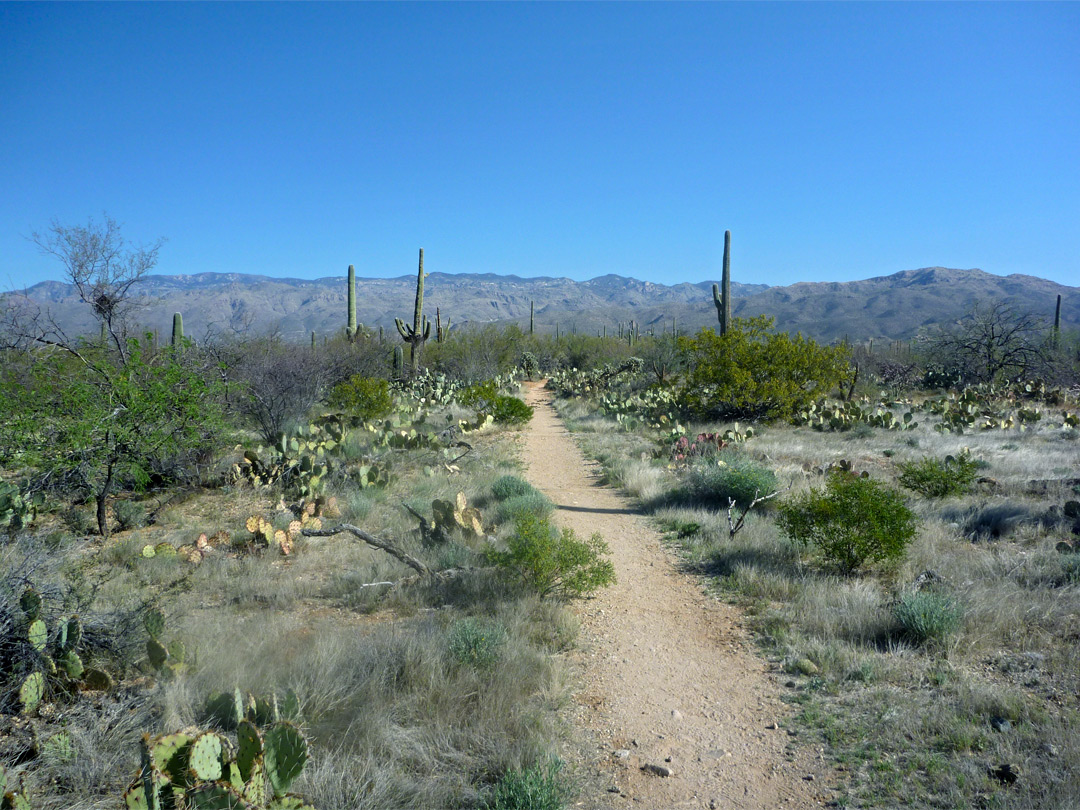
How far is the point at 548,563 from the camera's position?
6.04 metres

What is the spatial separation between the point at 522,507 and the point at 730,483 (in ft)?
10.3

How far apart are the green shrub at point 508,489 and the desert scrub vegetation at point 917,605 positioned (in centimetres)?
194

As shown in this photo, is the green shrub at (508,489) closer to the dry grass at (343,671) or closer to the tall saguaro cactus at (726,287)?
the dry grass at (343,671)

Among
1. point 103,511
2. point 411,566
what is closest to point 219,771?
point 411,566

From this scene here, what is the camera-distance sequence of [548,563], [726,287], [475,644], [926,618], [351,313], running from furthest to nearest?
[351,313] → [726,287] → [548,563] → [926,618] → [475,644]

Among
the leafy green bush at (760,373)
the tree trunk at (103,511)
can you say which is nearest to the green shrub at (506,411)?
the leafy green bush at (760,373)

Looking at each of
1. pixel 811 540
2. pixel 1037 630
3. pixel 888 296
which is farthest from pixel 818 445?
pixel 888 296

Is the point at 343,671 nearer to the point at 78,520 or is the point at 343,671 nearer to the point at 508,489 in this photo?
the point at 508,489

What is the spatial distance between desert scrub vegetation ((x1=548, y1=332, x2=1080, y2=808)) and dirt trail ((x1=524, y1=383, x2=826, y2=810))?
23cm

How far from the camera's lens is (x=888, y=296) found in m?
143

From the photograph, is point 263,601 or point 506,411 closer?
point 263,601

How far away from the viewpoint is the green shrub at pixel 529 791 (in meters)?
3.14

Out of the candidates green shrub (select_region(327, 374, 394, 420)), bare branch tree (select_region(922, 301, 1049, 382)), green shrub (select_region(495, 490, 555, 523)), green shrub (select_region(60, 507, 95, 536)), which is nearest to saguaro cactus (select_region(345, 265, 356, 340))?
green shrub (select_region(327, 374, 394, 420))

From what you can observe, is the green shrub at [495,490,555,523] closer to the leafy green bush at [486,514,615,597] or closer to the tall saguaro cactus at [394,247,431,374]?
the leafy green bush at [486,514,615,597]
